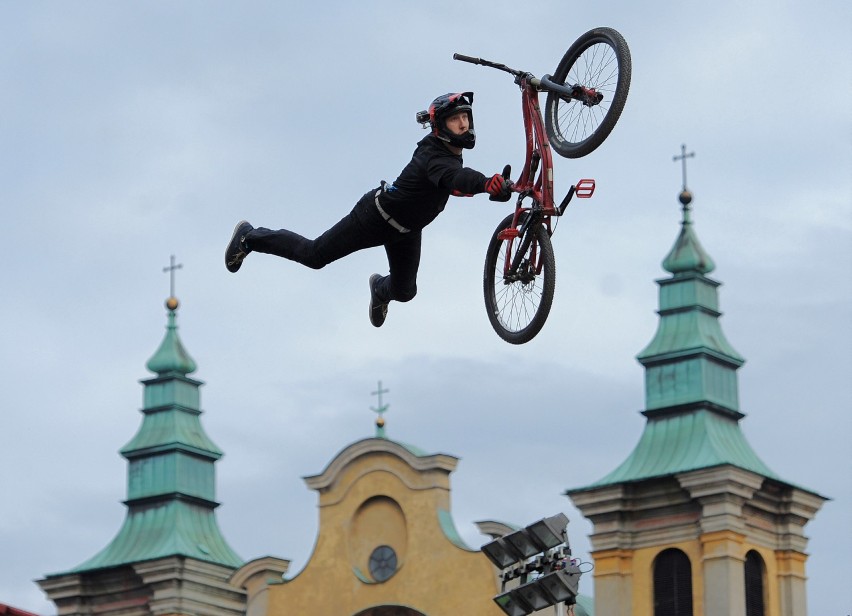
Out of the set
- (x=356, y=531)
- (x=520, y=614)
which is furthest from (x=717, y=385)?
(x=520, y=614)

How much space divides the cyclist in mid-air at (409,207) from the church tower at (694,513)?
37.0 meters

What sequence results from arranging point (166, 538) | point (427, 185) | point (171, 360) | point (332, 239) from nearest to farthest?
point (427, 185)
point (332, 239)
point (166, 538)
point (171, 360)

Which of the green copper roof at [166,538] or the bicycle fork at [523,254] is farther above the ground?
the green copper roof at [166,538]

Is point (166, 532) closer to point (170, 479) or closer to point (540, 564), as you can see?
point (170, 479)

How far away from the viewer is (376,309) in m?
24.3

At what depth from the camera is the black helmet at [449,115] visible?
21938 mm

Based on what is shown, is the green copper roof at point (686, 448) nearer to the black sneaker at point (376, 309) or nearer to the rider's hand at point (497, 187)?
the black sneaker at point (376, 309)

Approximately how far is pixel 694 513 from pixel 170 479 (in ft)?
52.7

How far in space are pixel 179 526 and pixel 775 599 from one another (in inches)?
665

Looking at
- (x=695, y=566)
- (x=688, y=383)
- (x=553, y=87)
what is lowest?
(x=553, y=87)

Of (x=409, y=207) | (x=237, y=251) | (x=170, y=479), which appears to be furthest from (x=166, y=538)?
(x=409, y=207)

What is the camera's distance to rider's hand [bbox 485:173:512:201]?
829 inches

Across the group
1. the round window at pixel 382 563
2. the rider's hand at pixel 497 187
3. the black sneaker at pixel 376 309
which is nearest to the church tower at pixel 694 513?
the round window at pixel 382 563

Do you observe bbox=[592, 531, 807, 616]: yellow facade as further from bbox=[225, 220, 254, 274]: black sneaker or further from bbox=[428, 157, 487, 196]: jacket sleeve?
bbox=[428, 157, 487, 196]: jacket sleeve
